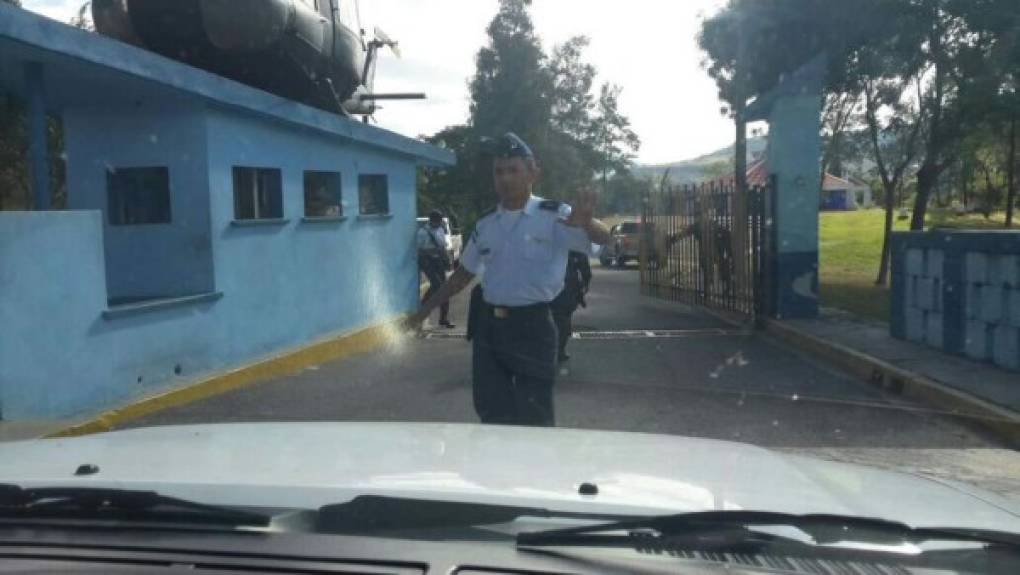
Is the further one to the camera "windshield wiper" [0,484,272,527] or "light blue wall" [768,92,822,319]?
"light blue wall" [768,92,822,319]

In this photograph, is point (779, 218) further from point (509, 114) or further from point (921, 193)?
point (509, 114)

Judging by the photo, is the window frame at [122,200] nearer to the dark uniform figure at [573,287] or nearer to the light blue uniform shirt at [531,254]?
the dark uniform figure at [573,287]

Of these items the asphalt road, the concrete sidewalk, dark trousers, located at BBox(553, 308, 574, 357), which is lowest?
the asphalt road

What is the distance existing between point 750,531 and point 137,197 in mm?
9721

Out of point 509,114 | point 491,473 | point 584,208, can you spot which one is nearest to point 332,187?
point 584,208

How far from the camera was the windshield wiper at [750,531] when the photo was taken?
175 centimetres

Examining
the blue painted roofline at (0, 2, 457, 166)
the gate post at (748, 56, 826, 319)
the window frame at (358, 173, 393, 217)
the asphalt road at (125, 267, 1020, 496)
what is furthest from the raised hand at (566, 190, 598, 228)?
the window frame at (358, 173, 393, 217)

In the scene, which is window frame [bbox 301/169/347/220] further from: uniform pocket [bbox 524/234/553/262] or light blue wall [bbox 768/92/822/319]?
uniform pocket [bbox 524/234/553/262]

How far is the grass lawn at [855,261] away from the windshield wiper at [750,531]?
533 inches

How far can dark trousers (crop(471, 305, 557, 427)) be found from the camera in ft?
15.0

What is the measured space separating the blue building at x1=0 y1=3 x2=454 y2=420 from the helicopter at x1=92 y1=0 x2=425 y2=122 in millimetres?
720

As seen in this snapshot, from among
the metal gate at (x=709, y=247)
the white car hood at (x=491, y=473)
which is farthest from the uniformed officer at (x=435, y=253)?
the white car hood at (x=491, y=473)

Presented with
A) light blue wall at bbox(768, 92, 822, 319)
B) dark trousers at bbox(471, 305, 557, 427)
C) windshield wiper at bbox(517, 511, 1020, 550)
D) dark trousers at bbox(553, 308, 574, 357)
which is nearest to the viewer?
windshield wiper at bbox(517, 511, 1020, 550)

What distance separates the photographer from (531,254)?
4598mm
